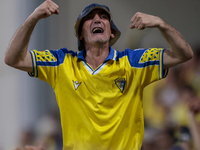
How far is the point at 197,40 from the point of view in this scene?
7.59 ft

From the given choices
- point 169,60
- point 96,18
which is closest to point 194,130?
point 169,60

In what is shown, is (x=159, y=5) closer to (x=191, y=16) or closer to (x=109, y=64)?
(x=191, y=16)

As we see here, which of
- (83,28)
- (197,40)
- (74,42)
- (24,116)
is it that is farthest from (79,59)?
(197,40)

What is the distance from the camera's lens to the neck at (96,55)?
4.81ft

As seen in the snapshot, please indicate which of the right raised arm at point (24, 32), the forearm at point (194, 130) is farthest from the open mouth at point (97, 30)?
the forearm at point (194, 130)

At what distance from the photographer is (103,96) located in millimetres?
1315

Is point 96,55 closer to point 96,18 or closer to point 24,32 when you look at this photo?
point 96,18

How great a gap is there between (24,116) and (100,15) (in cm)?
124

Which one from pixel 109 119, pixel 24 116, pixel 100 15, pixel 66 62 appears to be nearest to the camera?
pixel 109 119

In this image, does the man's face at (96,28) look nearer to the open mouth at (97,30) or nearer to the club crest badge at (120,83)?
the open mouth at (97,30)

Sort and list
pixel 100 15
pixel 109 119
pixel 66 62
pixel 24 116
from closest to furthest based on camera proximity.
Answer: pixel 109 119 → pixel 66 62 → pixel 100 15 → pixel 24 116

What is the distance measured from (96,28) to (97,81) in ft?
1.10

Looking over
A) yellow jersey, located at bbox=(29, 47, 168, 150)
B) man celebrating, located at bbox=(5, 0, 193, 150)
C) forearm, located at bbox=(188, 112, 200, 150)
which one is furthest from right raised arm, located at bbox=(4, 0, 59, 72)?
forearm, located at bbox=(188, 112, 200, 150)

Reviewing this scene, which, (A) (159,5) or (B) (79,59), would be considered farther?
(A) (159,5)
